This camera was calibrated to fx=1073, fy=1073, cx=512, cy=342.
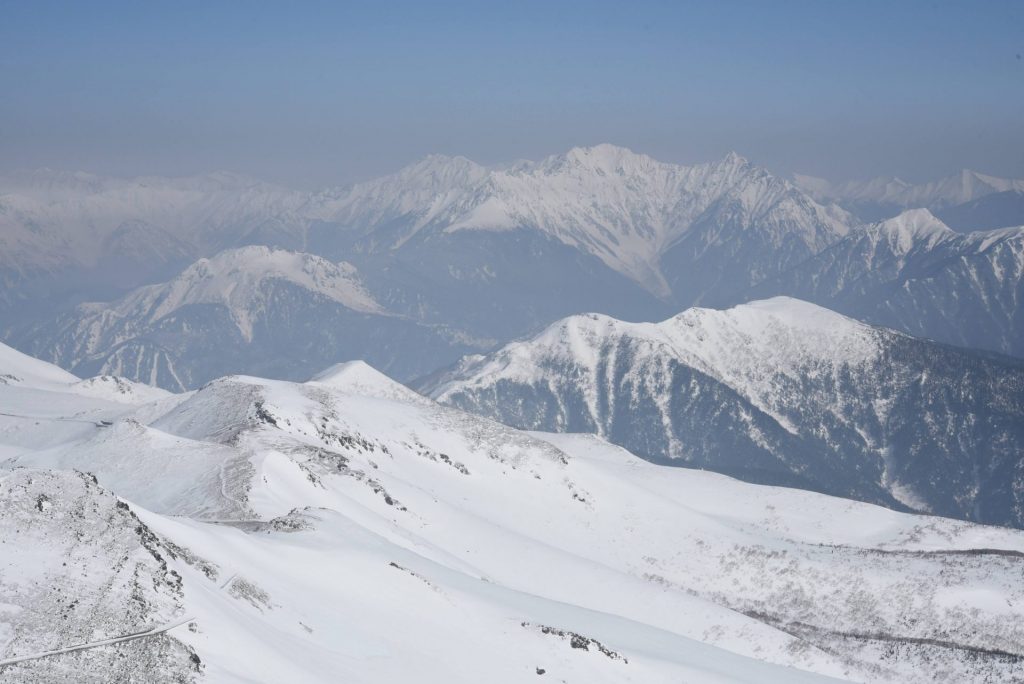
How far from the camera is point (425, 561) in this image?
6856 cm

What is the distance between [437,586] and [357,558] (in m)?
4.68

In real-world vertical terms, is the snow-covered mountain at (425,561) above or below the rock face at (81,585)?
below

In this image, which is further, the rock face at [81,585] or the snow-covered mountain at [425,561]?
the snow-covered mountain at [425,561]

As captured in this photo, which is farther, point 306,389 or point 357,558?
point 306,389

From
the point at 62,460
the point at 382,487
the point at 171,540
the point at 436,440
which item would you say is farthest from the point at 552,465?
the point at 171,540

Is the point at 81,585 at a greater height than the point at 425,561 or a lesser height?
greater

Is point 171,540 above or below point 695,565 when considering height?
above

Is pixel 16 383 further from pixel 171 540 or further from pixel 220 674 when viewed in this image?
pixel 220 674

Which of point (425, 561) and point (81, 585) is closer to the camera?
point (81, 585)

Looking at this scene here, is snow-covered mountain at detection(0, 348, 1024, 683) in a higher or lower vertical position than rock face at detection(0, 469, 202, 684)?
lower

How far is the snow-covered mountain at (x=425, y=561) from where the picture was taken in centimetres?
4088

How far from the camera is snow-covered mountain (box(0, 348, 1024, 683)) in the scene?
4088cm

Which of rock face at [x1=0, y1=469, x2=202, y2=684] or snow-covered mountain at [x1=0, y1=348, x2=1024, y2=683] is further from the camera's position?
snow-covered mountain at [x1=0, y1=348, x2=1024, y2=683]

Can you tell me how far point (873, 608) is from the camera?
335 ft
